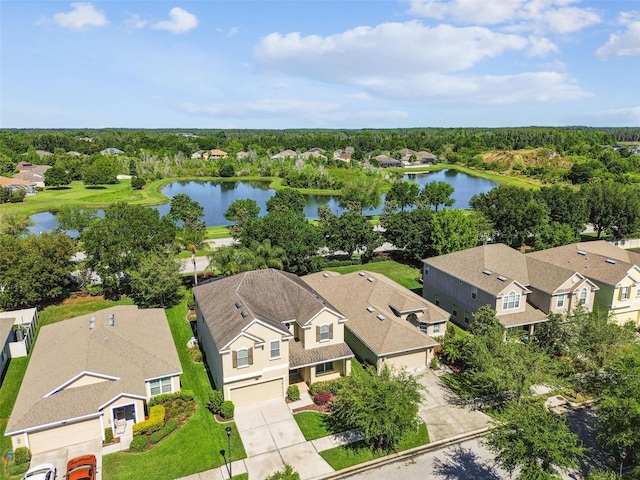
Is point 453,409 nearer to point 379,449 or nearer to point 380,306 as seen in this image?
point 379,449

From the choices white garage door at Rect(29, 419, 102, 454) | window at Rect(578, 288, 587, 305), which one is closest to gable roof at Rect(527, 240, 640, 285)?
window at Rect(578, 288, 587, 305)

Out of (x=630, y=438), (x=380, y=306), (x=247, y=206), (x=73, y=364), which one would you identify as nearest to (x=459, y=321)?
(x=380, y=306)

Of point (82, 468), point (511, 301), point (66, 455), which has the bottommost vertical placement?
point (66, 455)

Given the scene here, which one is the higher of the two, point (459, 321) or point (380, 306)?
point (380, 306)

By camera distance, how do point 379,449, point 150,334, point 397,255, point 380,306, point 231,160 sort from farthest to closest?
point 231,160, point 397,255, point 380,306, point 150,334, point 379,449

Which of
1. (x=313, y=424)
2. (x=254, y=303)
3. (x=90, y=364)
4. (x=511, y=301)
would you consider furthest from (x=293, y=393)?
(x=511, y=301)

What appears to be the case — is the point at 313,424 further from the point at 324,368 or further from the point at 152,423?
the point at 152,423
